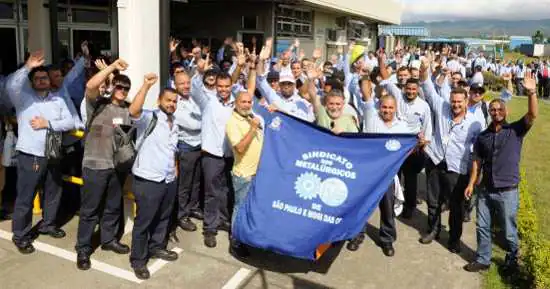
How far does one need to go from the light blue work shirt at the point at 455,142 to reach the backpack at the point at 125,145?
335cm

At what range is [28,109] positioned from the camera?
17.4ft

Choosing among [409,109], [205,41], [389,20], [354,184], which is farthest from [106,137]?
[389,20]

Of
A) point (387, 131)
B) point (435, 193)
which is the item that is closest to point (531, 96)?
point (387, 131)

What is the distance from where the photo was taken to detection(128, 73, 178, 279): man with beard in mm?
4883

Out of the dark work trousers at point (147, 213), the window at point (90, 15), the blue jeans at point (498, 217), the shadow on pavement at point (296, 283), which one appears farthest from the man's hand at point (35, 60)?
the window at point (90, 15)

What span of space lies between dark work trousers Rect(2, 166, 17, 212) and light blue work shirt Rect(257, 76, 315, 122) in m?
3.37

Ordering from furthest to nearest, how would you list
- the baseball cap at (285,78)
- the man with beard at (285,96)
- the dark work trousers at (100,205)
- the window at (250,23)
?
the window at (250,23)
the baseball cap at (285,78)
the man with beard at (285,96)
the dark work trousers at (100,205)

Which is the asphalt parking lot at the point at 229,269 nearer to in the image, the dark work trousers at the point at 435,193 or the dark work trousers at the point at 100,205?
the dark work trousers at the point at 100,205

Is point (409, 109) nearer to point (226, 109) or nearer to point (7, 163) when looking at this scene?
point (226, 109)

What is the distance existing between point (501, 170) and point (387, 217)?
4.36 ft

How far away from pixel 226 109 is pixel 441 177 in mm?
2645

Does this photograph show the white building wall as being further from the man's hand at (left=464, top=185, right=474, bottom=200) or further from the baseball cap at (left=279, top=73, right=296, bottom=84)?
the man's hand at (left=464, top=185, right=474, bottom=200)

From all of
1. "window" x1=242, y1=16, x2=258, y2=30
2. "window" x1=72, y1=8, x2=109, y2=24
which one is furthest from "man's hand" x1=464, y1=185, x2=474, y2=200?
"window" x1=242, y1=16, x2=258, y2=30

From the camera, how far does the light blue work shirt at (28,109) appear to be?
5.27 m
